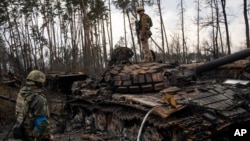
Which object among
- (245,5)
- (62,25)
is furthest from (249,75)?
(62,25)

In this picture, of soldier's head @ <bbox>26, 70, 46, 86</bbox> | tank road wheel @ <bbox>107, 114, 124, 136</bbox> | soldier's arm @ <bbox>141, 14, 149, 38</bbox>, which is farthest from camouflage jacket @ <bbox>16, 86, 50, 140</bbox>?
soldier's arm @ <bbox>141, 14, 149, 38</bbox>

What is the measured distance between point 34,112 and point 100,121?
280 inches

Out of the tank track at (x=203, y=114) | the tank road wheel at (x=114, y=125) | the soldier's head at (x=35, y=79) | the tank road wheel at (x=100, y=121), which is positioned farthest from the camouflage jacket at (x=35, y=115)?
the tank road wheel at (x=100, y=121)

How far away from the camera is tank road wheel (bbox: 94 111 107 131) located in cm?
1237

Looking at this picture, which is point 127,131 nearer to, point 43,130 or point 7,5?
point 43,130

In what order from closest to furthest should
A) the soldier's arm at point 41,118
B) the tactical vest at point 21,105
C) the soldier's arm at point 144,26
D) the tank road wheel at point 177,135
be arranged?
the soldier's arm at point 41,118 → the tactical vest at point 21,105 → the tank road wheel at point 177,135 → the soldier's arm at point 144,26

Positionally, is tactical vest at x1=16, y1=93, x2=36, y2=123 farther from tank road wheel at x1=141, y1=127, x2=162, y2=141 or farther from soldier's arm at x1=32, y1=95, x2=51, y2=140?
tank road wheel at x1=141, y1=127, x2=162, y2=141

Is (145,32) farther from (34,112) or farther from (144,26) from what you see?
(34,112)

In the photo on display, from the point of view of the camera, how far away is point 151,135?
902 cm

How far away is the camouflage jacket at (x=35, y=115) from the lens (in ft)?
18.6

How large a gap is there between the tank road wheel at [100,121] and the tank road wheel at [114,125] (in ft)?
0.99

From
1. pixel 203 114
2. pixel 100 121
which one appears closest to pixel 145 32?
pixel 100 121

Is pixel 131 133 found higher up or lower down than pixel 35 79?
lower down

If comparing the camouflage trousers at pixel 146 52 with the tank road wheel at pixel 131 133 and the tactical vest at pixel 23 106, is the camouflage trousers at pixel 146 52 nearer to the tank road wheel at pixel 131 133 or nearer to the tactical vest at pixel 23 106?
the tank road wheel at pixel 131 133
